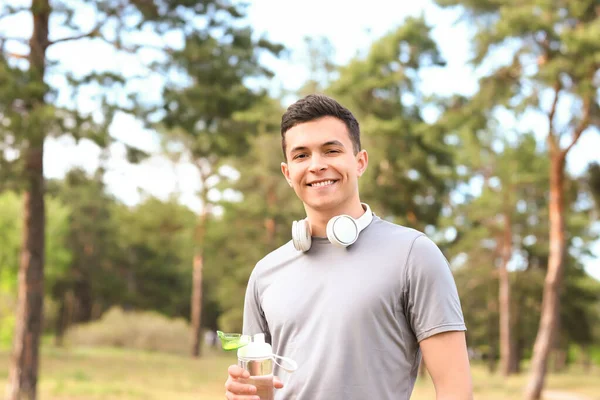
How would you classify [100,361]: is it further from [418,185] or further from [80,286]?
[80,286]

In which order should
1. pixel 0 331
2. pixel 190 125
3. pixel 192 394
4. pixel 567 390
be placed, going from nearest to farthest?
pixel 190 125 → pixel 192 394 → pixel 567 390 → pixel 0 331

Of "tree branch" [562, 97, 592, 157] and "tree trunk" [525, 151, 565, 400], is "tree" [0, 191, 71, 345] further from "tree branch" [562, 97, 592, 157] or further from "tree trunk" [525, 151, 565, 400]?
"tree branch" [562, 97, 592, 157]

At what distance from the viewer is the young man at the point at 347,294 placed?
203 centimetres

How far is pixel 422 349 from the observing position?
6.79ft

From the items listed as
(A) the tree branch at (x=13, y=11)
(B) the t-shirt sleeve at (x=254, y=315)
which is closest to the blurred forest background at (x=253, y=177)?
(A) the tree branch at (x=13, y=11)

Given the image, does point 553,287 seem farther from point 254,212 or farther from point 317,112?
point 254,212

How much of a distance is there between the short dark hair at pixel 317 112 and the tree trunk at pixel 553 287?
48.4ft

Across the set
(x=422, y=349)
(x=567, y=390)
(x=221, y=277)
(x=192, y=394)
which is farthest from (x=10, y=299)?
(x=422, y=349)

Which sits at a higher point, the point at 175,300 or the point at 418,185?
the point at 418,185

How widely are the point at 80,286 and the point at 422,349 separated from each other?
152 feet

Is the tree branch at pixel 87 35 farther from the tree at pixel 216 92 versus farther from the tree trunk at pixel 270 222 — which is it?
the tree trunk at pixel 270 222

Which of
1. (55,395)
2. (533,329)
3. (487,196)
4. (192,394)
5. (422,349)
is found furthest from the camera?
(533,329)

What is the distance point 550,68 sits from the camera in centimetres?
1448

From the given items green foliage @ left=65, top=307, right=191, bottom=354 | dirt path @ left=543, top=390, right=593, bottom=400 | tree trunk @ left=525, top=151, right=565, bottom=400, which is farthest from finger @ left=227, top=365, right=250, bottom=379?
green foliage @ left=65, top=307, right=191, bottom=354
